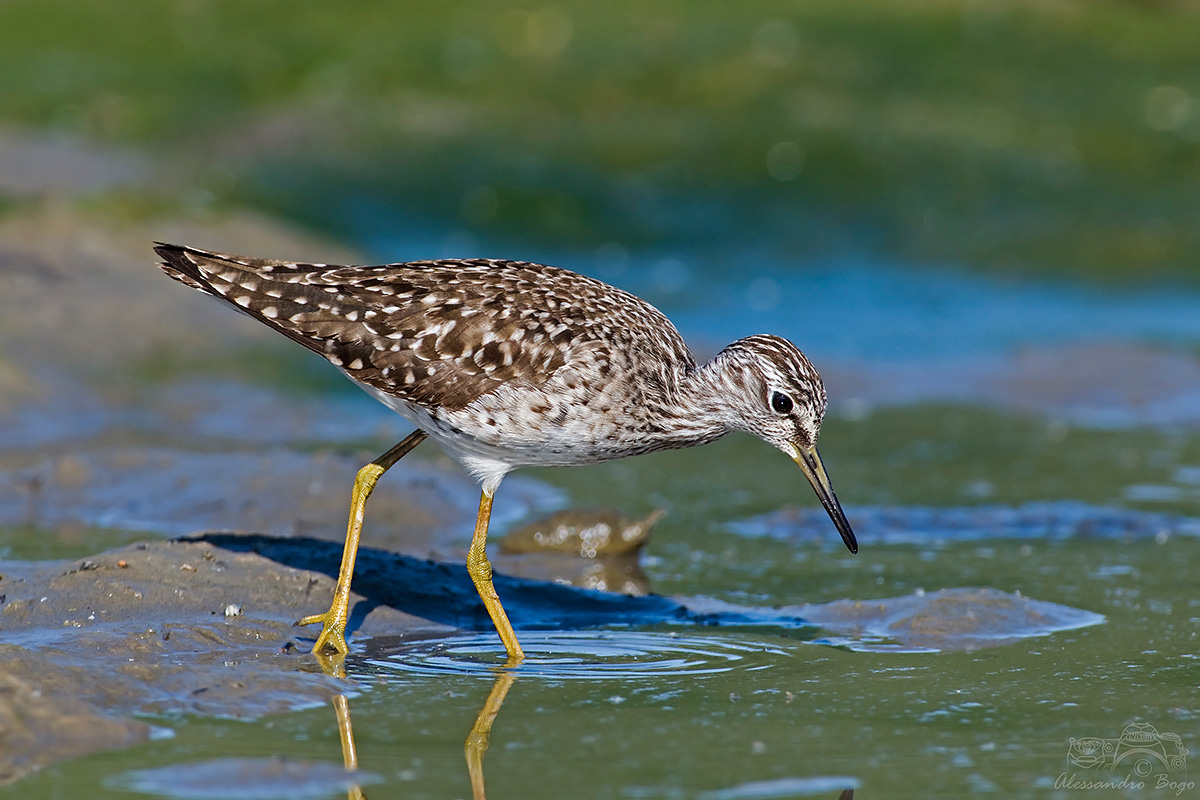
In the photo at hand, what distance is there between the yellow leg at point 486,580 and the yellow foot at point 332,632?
0.77 meters

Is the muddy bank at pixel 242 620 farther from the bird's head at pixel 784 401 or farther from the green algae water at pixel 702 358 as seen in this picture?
the bird's head at pixel 784 401

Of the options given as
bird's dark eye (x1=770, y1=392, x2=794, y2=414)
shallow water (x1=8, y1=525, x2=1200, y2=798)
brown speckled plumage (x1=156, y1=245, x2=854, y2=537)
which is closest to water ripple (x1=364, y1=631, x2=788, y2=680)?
shallow water (x1=8, y1=525, x2=1200, y2=798)

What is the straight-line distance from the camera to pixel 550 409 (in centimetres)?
779

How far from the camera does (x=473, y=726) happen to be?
20.4 ft

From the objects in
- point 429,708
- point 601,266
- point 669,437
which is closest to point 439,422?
point 669,437

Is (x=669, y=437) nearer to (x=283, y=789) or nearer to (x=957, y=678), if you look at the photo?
(x=957, y=678)

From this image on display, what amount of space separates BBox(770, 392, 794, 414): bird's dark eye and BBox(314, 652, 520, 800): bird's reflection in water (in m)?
2.07

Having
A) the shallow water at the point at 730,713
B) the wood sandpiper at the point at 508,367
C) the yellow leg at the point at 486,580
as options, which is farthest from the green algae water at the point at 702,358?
the wood sandpiper at the point at 508,367

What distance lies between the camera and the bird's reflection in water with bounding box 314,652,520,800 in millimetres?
5578

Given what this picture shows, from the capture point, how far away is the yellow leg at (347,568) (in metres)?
7.44

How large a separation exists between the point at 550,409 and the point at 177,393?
7.34m

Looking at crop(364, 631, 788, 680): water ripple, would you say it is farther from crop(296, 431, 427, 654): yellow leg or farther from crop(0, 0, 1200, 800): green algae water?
crop(296, 431, 427, 654): yellow leg

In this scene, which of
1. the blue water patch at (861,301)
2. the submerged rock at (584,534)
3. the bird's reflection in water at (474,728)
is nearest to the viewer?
the bird's reflection in water at (474,728)

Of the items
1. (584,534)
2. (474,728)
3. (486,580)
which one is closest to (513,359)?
(486,580)
